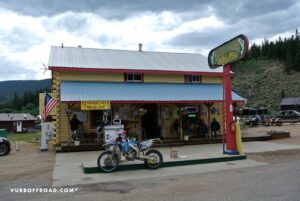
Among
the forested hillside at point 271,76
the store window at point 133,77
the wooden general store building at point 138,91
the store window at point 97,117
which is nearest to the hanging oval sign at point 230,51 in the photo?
the wooden general store building at point 138,91

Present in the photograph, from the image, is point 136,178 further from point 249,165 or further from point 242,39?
point 242,39

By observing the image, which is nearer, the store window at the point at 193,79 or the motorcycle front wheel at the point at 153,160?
the motorcycle front wheel at the point at 153,160

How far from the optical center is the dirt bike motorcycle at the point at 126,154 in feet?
41.4

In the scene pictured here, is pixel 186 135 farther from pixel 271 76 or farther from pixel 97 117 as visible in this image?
pixel 271 76

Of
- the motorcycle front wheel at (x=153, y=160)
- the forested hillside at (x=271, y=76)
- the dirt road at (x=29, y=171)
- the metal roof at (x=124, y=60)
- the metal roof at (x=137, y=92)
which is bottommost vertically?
the dirt road at (x=29, y=171)

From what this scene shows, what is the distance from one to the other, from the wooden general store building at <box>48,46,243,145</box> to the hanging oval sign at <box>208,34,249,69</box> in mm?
4830

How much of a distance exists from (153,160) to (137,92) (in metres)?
9.14

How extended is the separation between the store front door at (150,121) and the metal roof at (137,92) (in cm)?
130

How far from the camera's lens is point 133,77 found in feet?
78.2

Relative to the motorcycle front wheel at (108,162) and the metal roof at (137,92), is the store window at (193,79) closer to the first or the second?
the metal roof at (137,92)

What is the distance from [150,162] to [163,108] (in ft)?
35.4

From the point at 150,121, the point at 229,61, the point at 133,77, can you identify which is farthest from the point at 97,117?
the point at 229,61

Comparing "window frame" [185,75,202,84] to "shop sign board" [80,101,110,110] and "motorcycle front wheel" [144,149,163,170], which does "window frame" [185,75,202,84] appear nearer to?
"shop sign board" [80,101,110,110]

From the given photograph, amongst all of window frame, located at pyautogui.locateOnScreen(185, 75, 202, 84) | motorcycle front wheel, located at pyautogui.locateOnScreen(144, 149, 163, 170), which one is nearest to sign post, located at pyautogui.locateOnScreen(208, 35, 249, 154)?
motorcycle front wheel, located at pyautogui.locateOnScreen(144, 149, 163, 170)
